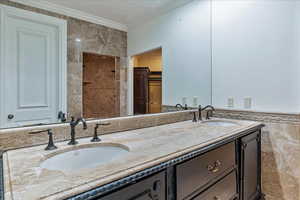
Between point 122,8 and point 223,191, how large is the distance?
5.10 feet

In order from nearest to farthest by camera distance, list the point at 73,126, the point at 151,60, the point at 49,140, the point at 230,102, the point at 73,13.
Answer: the point at 49,140
the point at 73,126
the point at 73,13
the point at 151,60
the point at 230,102

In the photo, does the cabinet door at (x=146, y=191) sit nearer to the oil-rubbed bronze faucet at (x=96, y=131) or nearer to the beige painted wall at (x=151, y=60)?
the oil-rubbed bronze faucet at (x=96, y=131)

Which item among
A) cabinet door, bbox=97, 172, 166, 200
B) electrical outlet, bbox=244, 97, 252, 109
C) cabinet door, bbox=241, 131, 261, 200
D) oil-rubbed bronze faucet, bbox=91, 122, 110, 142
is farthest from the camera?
electrical outlet, bbox=244, 97, 252, 109

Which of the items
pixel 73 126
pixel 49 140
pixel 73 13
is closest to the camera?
pixel 49 140

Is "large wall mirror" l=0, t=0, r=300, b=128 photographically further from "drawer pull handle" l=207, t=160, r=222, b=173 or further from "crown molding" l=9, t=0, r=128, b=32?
"drawer pull handle" l=207, t=160, r=222, b=173

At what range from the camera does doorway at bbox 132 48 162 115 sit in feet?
4.99

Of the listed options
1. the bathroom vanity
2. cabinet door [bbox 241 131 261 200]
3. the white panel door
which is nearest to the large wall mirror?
the white panel door

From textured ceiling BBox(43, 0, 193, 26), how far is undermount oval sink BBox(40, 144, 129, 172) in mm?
932

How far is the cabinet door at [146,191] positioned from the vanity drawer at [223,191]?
0.31 metres

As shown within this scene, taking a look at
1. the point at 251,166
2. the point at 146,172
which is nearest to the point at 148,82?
the point at 146,172

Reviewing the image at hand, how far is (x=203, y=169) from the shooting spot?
1061 millimetres

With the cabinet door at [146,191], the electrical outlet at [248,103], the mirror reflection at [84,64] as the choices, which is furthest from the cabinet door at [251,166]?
the cabinet door at [146,191]

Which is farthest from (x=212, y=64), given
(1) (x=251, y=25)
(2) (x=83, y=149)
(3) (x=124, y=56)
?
(2) (x=83, y=149)

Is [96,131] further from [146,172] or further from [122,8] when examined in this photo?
[122,8]
